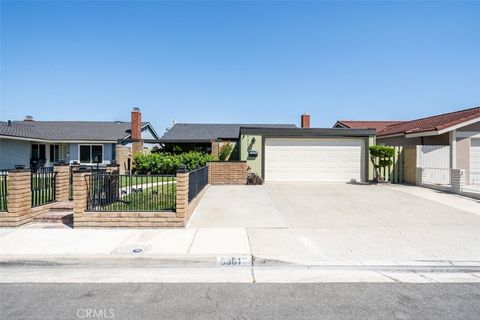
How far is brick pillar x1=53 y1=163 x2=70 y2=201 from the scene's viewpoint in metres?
8.11

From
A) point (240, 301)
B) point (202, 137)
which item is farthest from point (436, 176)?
point (202, 137)

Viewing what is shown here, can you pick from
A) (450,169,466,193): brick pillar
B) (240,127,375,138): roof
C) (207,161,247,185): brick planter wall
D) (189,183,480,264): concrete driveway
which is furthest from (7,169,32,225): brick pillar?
(450,169,466,193): brick pillar

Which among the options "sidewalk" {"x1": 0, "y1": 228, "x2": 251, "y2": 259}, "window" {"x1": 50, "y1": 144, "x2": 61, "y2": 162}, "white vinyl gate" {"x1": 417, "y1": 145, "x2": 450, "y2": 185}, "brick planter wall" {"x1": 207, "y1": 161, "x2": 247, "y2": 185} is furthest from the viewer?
"window" {"x1": 50, "y1": 144, "x2": 61, "y2": 162}

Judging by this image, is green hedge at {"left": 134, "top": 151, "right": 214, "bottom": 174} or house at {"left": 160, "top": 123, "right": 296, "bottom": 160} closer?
green hedge at {"left": 134, "top": 151, "right": 214, "bottom": 174}

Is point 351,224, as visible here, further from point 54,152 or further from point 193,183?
point 54,152

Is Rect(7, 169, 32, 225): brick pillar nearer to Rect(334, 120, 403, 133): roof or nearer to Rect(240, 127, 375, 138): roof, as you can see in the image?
Rect(240, 127, 375, 138): roof

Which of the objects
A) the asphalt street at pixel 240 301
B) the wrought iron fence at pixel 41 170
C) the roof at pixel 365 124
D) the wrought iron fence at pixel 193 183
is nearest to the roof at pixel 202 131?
the roof at pixel 365 124

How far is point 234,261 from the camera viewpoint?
466 cm

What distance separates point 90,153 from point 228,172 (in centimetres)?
1413

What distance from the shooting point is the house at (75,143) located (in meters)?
19.7

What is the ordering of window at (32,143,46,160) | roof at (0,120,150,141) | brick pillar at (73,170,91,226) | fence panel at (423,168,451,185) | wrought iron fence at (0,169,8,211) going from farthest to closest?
window at (32,143,46,160) → roof at (0,120,150,141) → fence panel at (423,168,451,185) → wrought iron fence at (0,169,8,211) → brick pillar at (73,170,91,226)

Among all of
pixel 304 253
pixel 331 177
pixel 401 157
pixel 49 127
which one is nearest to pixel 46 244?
pixel 304 253

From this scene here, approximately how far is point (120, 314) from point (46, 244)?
3.23 meters

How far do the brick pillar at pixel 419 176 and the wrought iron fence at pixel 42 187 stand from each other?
1518cm
